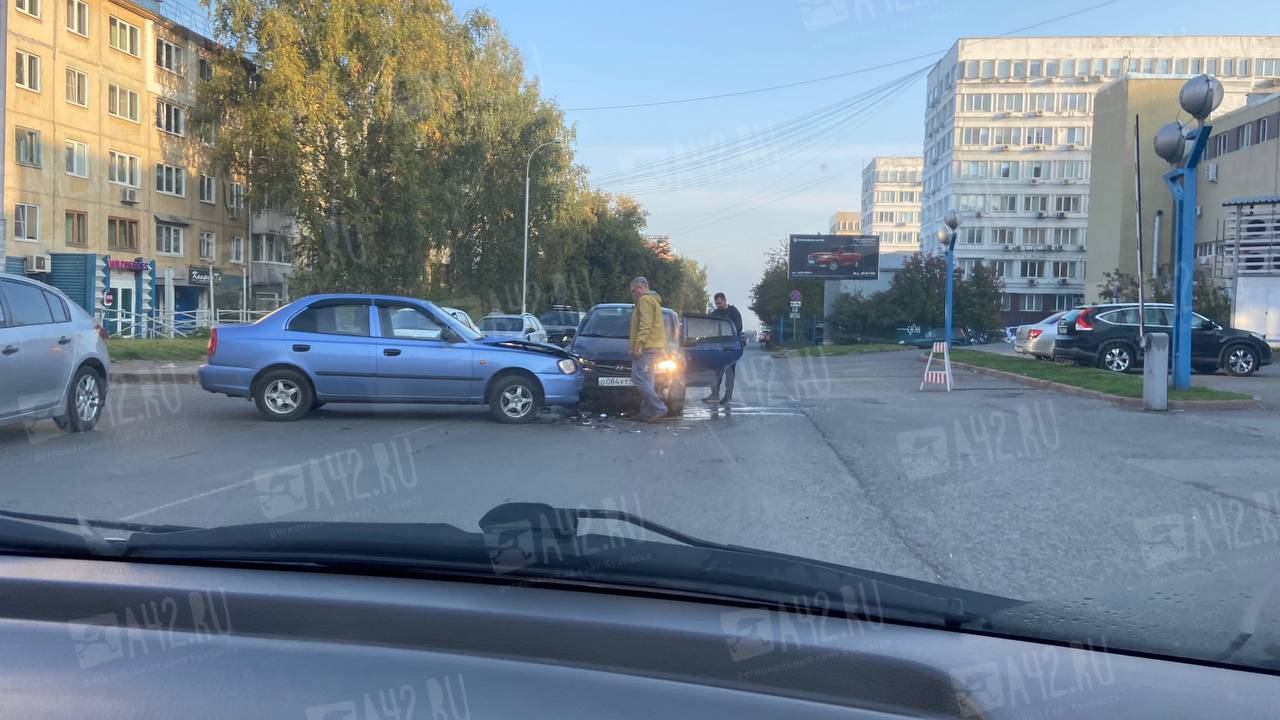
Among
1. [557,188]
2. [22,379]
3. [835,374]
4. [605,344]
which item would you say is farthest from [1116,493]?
[557,188]

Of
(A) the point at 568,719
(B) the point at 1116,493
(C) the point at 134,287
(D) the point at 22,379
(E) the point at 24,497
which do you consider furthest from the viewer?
(C) the point at 134,287

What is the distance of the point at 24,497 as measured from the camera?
705 centimetres

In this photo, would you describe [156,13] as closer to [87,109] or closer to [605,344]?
[87,109]

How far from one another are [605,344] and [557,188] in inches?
1333

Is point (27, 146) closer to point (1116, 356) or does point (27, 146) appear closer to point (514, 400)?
point (514, 400)

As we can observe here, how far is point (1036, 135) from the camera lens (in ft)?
270

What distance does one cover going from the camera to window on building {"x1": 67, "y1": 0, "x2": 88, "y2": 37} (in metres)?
36.7

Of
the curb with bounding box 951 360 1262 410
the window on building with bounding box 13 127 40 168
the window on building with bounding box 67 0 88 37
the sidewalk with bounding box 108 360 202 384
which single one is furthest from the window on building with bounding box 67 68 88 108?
the curb with bounding box 951 360 1262 410

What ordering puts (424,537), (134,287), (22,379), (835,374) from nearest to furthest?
(424,537)
(22,379)
(835,374)
(134,287)

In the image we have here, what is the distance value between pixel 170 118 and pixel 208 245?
6.56 m

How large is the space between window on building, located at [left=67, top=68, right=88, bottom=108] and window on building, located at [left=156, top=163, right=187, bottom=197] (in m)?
5.47

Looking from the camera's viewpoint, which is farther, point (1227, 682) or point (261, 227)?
point (261, 227)

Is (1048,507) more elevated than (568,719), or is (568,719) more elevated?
(568,719)

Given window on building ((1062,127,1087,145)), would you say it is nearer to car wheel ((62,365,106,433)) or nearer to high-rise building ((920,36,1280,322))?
high-rise building ((920,36,1280,322))
